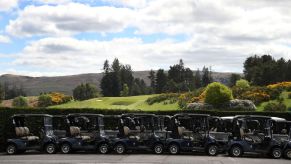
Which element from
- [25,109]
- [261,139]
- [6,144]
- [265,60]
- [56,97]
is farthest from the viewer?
[265,60]

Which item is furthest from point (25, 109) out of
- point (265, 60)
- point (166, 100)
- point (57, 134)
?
point (265, 60)

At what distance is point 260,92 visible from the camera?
195 feet

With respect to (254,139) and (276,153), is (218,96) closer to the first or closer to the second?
(254,139)

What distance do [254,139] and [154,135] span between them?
16.8 feet

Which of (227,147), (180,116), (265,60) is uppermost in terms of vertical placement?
(265,60)

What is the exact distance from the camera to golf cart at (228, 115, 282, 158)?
24.6 metres

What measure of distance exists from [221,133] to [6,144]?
11637mm

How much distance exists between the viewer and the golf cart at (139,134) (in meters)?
25.8

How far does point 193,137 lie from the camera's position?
2561 cm


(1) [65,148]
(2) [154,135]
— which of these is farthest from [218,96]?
(1) [65,148]

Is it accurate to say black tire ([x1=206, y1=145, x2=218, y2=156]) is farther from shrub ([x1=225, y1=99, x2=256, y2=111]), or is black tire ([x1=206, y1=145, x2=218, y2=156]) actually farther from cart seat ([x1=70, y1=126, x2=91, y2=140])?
shrub ([x1=225, y1=99, x2=256, y2=111])

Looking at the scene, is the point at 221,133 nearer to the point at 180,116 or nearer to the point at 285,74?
the point at 180,116

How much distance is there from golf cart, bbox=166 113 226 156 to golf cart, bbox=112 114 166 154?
70cm

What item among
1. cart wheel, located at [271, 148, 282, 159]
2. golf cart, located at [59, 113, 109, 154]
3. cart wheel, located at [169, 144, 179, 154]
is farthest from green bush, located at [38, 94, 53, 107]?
cart wheel, located at [271, 148, 282, 159]
